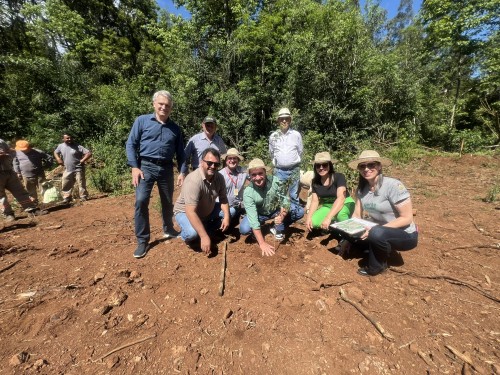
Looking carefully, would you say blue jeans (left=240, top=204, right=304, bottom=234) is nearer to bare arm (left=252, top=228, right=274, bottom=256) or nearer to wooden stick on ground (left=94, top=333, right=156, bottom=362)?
bare arm (left=252, top=228, right=274, bottom=256)

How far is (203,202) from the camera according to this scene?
10.3 ft

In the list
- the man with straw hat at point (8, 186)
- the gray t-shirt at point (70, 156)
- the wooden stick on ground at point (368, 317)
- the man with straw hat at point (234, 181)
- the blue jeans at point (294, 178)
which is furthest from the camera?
the gray t-shirt at point (70, 156)

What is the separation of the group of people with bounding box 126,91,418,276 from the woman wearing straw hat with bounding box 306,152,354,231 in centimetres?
1

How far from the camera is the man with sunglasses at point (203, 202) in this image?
290 centimetres

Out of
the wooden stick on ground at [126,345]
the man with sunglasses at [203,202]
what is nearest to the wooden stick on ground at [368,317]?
the man with sunglasses at [203,202]

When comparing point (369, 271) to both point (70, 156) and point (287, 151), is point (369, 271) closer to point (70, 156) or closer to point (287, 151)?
point (287, 151)

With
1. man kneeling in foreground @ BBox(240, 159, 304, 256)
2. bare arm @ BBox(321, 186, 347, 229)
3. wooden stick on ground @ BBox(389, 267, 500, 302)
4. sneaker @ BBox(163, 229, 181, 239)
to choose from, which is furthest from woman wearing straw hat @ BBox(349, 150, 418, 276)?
sneaker @ BBox(163, 229, 181, 239)

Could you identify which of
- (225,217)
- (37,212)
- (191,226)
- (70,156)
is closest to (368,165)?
(225,217)

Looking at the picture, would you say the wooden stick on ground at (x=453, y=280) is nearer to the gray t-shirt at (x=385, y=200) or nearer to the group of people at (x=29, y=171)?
the gray t-shirt at (x=385, y=200)

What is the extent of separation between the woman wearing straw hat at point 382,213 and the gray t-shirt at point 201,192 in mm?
1674

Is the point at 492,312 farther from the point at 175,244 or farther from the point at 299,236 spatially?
the point at 175,244

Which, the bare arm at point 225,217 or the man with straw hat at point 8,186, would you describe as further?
the man with straw hat at point 8,186

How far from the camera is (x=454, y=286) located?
100 inches

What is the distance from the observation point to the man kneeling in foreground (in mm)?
3077
